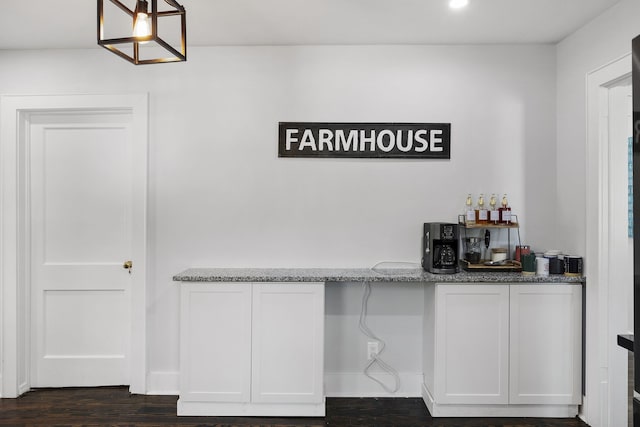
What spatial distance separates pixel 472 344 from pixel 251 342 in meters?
1.42

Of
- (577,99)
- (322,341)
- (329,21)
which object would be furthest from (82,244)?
(577,99)

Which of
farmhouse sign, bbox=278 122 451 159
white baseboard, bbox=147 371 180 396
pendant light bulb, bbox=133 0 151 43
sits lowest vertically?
white baseboard, bbox=147 371 180 396

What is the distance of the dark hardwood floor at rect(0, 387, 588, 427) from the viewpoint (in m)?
2.71

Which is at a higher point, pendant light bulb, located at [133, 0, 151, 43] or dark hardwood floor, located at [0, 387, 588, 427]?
pendant light bulb, located at [133, 0, 151, 43]

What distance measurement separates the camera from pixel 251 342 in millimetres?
2764

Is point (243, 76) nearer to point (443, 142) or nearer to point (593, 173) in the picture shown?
point (443, 142)

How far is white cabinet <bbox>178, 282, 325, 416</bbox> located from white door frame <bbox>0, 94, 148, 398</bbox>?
0.57 m

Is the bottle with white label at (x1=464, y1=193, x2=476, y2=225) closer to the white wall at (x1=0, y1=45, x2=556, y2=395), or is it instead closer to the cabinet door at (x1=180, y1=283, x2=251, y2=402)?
the white wall at (x1=0, y1=45, x2=556, y2=395)

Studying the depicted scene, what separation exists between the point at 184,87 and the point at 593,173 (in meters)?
2.82

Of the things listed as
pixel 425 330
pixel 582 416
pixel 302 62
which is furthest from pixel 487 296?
pixel 302 62

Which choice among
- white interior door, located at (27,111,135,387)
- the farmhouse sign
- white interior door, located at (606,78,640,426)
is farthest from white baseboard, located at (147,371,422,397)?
the farmhouse sign

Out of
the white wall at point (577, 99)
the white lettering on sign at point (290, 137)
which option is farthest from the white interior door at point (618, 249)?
the white lettering on sign at point (290, 137)

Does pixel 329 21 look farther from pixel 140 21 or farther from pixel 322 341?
pixel 322 341

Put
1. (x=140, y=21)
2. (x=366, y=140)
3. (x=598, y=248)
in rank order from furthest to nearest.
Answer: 1. (x=366, y=140)
2. (x=598, y=248)
3. (x=140, y=21)
